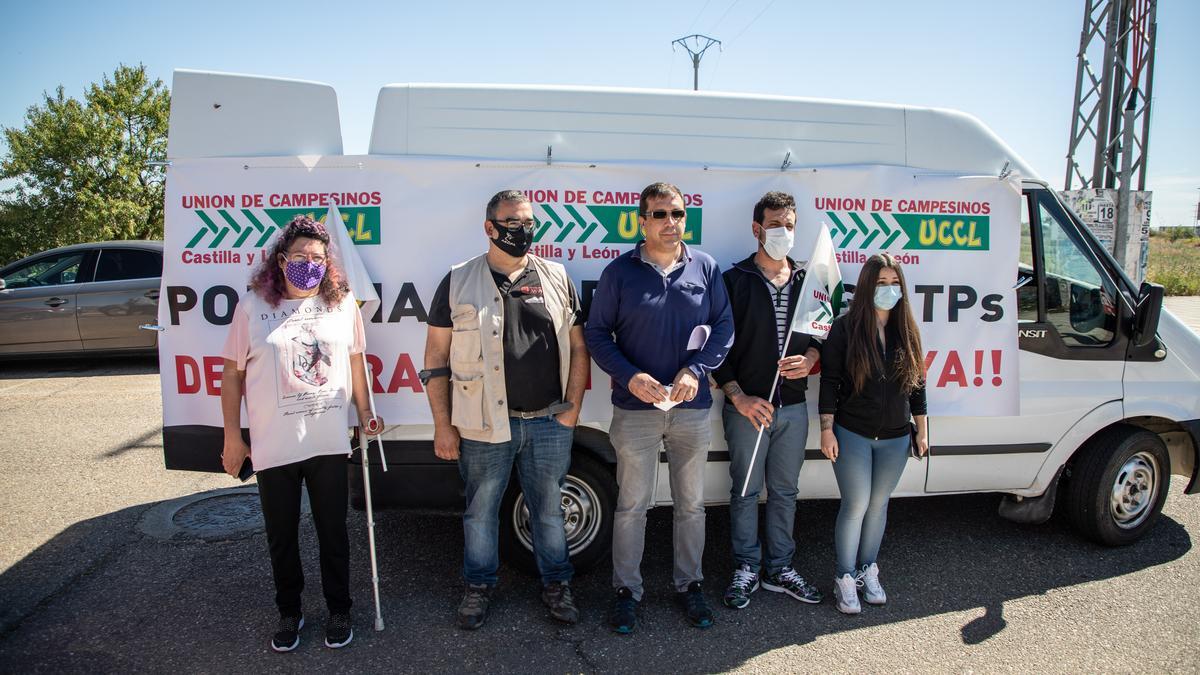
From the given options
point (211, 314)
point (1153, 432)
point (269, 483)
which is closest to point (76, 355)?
point (211, 314)

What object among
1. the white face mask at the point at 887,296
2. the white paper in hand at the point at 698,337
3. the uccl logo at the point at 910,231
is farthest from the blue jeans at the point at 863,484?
Answer: the uccl logo at the point at 910,231

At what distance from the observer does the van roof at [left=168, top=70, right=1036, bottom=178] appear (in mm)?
3740

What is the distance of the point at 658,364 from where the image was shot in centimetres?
337

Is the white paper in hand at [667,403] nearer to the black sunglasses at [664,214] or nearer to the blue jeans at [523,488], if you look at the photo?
the blue jeans at [523,488]

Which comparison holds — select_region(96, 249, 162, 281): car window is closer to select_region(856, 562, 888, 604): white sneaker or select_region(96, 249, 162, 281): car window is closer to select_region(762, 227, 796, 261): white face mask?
select_region(762, 227, 796, 261): white face mask

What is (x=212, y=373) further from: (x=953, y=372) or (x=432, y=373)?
(x=953, y=372)

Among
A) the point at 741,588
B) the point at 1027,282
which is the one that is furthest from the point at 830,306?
the point at 741,588

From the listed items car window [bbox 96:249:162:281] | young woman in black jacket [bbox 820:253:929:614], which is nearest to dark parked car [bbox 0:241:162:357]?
car window [bbox 96:249:162:281]

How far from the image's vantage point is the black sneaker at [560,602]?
3514 millimetres

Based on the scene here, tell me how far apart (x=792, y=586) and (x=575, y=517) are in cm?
119

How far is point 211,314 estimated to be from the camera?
376cm

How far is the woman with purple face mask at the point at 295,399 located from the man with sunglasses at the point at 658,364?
1.19m

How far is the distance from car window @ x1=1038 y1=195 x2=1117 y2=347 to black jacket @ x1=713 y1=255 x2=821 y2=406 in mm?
1550

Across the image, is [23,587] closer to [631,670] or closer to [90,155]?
[631,670]
